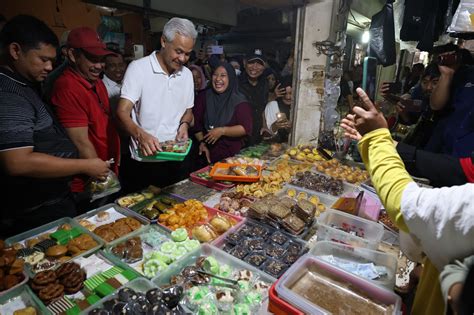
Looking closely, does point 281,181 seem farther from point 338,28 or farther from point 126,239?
point 338,28

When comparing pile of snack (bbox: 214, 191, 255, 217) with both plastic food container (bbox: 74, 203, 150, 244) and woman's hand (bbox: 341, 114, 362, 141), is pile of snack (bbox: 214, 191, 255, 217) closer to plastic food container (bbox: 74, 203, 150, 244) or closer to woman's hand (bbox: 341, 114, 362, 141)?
plastic food container (bbox: 74, 203, 150, 244)

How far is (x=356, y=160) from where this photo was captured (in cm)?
342

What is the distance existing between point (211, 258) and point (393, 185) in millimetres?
1065

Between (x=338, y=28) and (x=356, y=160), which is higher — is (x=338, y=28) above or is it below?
above

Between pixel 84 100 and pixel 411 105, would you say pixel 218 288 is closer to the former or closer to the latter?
pixel 84 100

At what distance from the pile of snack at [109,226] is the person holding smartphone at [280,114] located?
2684mm

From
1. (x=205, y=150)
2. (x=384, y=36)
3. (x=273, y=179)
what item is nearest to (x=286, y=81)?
(x=384, y=36)

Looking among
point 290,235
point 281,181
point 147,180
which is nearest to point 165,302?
point 290,235

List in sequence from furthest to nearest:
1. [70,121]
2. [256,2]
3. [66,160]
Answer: [256,2]
[70,121]
[66,160]

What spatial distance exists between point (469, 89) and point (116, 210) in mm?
3092

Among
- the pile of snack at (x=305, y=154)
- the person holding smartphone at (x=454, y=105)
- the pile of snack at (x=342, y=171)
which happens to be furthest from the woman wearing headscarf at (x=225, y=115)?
the person holding smartphone at (x=454, y=105)

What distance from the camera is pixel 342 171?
299cm

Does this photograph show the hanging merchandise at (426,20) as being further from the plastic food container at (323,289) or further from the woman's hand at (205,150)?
the plastic food container at (323,289)

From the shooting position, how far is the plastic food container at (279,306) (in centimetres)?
121
